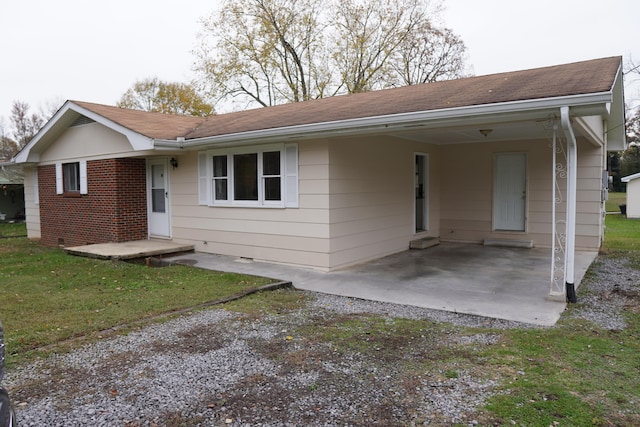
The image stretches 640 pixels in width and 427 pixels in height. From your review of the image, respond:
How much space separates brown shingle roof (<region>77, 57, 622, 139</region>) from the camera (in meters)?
5.45

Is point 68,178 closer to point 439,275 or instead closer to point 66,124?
point 66,124

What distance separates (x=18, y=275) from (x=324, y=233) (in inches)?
198

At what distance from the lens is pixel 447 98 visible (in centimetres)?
659

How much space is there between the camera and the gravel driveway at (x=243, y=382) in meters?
2.88

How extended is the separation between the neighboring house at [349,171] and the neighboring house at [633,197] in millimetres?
10865

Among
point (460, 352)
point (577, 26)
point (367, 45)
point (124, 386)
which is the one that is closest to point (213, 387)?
point (124, 386)

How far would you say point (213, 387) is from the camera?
3.30m

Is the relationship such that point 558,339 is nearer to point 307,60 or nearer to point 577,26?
point 577,26

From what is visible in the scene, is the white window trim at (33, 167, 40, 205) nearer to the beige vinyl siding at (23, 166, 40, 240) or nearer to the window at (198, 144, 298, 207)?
the beige vinyl siding at (23, 166, 40, 240)

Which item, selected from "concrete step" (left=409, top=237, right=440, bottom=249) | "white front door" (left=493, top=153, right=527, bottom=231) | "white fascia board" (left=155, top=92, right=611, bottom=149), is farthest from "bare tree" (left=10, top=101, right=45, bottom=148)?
"white front door" (left=493, top=153, right=527, bottom=231)

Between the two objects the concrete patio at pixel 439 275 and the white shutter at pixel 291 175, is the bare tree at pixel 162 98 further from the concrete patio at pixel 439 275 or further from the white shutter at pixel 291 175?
the white shutter at pixel 291 175

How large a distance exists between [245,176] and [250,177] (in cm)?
15

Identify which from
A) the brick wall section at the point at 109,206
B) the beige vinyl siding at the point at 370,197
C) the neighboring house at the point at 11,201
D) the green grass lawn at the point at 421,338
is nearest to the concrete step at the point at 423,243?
the beige vinyl siding at the point at 370,197

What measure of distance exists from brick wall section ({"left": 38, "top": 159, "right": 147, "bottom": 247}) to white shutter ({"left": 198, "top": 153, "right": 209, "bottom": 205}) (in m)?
1.75
